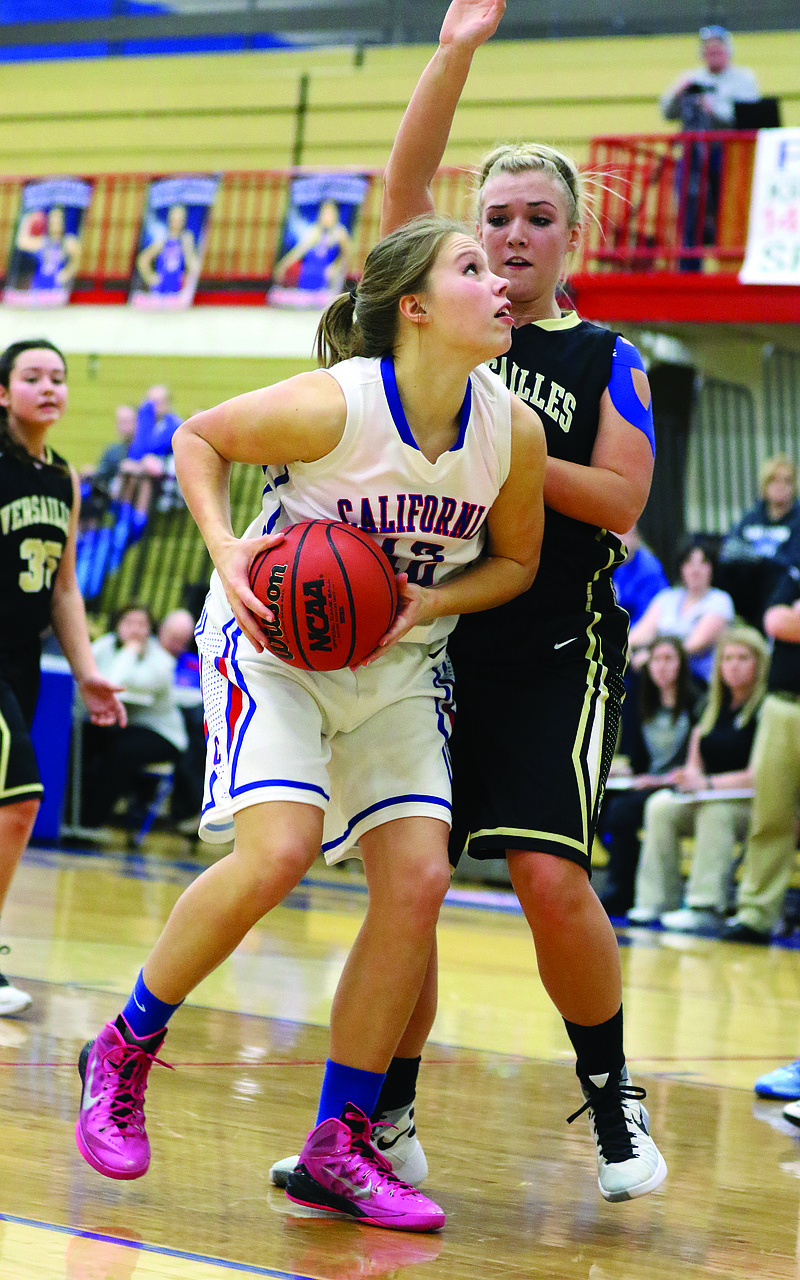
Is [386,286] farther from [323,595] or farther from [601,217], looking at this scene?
[601,217]

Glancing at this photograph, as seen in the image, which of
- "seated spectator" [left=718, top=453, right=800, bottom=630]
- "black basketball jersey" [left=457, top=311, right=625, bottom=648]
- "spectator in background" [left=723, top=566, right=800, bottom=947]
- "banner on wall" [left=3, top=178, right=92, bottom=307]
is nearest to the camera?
"black basketball jersey" [left=457, top=311, right=625, bottom=648]

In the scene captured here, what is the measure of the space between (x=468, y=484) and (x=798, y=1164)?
1572 millimetres

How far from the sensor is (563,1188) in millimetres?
2832

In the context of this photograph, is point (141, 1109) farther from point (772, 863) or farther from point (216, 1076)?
point (772, 863)

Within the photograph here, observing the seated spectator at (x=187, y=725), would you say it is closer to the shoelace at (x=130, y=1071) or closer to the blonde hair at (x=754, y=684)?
the blonde hair at (x=754, y=684)

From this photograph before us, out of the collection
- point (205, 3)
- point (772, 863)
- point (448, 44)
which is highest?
point (205, 3)

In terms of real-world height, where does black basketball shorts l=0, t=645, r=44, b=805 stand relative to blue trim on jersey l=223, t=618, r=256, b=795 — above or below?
below

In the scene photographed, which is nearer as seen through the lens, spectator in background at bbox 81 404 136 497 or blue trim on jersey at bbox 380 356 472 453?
blue trim on jersey at bbox 380 356 472 453

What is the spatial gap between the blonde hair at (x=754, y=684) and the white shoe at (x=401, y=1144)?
5303 millimetres

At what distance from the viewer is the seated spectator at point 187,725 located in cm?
963

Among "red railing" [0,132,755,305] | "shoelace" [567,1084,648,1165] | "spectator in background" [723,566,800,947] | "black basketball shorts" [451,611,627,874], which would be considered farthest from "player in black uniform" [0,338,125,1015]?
"red railing" [0,132,755,305]

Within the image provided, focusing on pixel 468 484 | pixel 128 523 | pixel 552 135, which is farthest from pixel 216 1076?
pixel 552 135

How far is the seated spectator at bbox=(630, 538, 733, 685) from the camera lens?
871cm

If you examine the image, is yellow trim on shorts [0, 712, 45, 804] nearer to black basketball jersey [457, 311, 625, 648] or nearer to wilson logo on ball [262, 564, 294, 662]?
black basketball jersey [457, 311, 625, 648]
